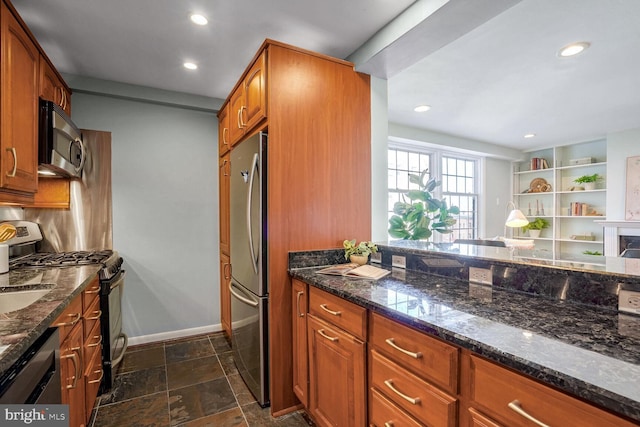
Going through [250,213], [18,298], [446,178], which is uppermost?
[446,178]

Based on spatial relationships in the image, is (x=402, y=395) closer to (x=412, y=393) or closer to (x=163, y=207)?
(x=412, y=393)

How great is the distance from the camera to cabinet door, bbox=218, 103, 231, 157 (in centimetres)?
278

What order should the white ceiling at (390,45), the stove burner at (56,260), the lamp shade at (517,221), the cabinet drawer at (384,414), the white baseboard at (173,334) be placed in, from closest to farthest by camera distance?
the cabinet drawer at (384,414)
the white ceiling at (390,45)
the stove burner at (56,260)
the white baseboard at (173,334)
the lamp shade at (517,221)

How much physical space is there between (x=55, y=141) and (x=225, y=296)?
1.85m

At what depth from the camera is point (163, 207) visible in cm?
300

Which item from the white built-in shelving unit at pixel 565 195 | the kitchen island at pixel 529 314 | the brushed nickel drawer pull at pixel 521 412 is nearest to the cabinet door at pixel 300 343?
the kitchen island at pixel 529 314

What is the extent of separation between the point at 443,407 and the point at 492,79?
2819 millimetres

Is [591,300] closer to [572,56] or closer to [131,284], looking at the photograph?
[572,56]

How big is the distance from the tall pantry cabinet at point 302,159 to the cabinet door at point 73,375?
95 cm

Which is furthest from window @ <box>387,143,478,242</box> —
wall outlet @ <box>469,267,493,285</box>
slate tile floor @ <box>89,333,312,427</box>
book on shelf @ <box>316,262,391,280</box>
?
slate tile floor @ <box>89,333,312,427</box>

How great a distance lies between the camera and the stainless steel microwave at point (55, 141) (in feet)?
6.14

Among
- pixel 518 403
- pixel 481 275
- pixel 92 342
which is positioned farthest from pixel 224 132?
pixel 518 403

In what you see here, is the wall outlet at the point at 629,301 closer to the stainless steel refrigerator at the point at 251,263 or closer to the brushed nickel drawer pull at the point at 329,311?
the brushed nickel drawer pull at the point at 329,311

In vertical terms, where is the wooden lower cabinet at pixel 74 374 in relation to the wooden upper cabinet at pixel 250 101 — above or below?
below
